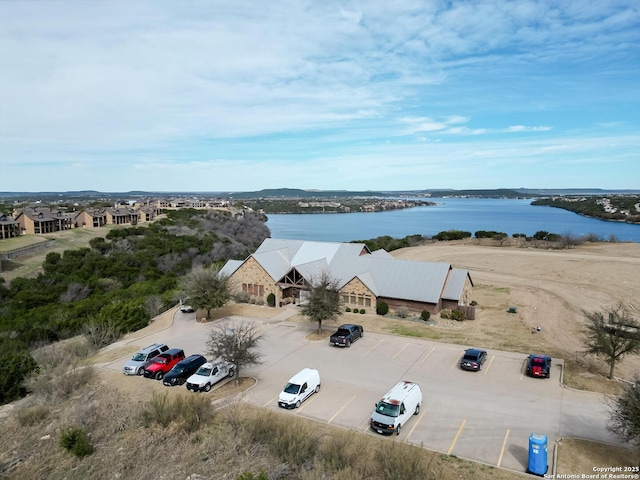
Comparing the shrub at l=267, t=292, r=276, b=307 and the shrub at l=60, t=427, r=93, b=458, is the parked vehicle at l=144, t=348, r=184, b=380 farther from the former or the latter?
the shrub at l=267, t=292, r=276, b=307

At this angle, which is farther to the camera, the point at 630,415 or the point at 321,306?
the point at 321,306

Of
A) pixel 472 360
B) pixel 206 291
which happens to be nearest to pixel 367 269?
pixel 206 291

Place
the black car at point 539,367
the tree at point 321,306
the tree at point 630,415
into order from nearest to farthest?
1. the tree at point 630,415
2. the black car at point 539,367
3. the tree at point 321,306

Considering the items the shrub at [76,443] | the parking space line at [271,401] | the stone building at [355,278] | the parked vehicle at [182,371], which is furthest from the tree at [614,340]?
the shrub at [76,443]

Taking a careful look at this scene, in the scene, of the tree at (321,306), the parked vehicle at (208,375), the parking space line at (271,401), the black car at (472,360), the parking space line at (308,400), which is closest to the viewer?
the parking space line at (308,400)

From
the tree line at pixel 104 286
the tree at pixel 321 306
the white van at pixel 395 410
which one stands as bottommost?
the tree line at pixel 104 286

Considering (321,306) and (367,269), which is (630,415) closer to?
(321,306)

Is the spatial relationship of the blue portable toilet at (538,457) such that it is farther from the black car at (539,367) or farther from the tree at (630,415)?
the black car at (539,367)

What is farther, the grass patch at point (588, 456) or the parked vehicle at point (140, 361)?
the parked vehicle at point (140, 361)
